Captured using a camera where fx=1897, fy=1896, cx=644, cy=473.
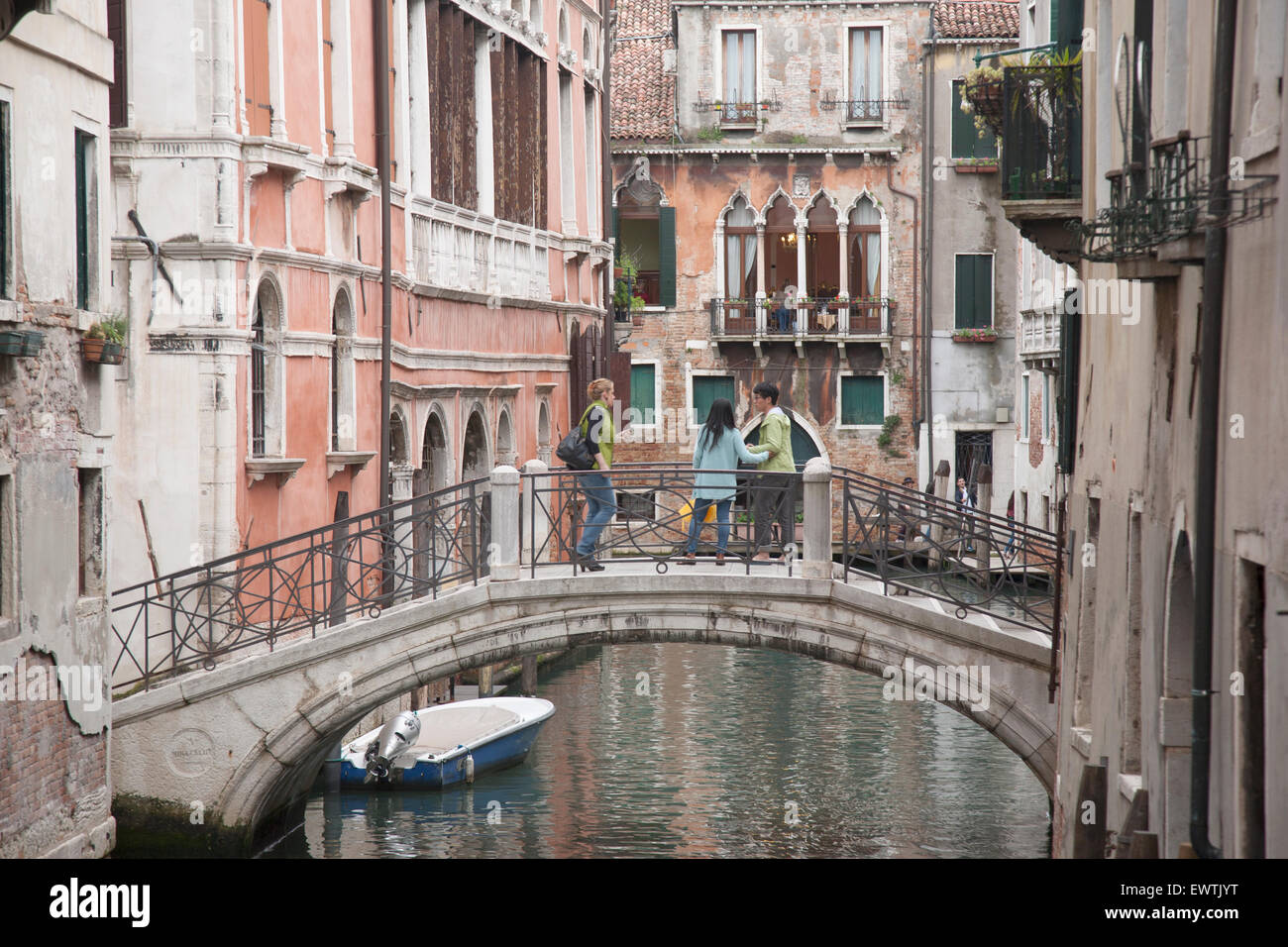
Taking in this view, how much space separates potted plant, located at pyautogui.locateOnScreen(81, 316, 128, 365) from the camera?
10.4 metres

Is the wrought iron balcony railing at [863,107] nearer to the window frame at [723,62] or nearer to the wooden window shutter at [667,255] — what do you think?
the window frame at [723,62]

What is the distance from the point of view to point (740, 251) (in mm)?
31672

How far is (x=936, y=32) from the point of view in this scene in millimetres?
30953

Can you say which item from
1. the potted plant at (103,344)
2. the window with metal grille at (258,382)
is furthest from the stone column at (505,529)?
the potted plant at (103,344)

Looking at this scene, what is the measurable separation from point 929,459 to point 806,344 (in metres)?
2.77

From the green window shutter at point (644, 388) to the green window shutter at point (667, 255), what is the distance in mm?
1138

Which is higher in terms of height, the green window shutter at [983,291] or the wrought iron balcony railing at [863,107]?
the wrought iron balcony railing at [863,107]

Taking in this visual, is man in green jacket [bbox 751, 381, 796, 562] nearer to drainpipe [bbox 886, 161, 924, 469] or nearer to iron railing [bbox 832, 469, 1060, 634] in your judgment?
iron railing [bbox 832, 469, 1060, 634]

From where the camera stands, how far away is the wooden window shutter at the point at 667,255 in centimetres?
3062

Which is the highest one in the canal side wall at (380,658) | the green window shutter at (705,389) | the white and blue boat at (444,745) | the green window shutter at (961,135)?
the green window shutter at (961,135)

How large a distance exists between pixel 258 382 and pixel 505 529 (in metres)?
2.55

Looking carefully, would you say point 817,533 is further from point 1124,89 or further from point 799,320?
point 799,320
